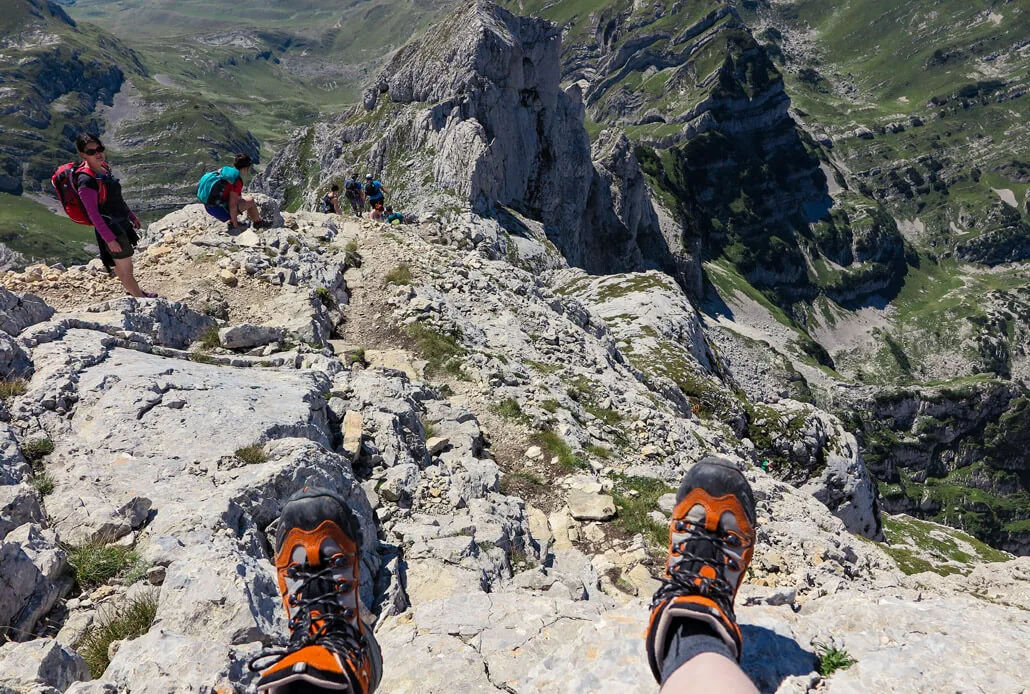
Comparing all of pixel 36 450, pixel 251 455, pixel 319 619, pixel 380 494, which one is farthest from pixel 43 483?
pixel 380 494

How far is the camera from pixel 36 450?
7758 mm

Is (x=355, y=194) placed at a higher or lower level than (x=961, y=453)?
higher

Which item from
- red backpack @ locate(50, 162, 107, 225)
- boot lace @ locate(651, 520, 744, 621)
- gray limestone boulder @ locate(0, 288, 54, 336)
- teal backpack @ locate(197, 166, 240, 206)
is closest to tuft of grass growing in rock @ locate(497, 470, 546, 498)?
boot lace @ locate(651, 520, 744, 621)

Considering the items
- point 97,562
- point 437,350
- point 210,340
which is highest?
point 97,562

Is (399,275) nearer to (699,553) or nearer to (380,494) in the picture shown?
(380,494)

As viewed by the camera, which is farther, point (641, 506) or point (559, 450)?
point (559, 450)

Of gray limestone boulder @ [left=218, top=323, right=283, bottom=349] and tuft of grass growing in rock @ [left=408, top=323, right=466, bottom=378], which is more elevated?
gray limestone boulder @ [left=218, top=323, right=283, bottom=349]

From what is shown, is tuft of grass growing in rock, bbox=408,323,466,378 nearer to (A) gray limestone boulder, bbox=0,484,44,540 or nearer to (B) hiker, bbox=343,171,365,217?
(A) gray limestone boulder, bbox=0,484,44,540

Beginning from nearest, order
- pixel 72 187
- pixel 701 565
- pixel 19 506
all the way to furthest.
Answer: pixel 701 565 → pixel 19 506 → pixel 72 187

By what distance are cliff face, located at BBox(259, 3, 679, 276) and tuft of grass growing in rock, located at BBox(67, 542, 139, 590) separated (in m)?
56.1

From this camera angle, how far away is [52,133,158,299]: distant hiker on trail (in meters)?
13.2

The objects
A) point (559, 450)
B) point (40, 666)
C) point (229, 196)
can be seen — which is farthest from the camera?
point (229, 196)

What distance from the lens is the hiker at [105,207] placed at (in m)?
13.2

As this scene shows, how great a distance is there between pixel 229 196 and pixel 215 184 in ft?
3.20
